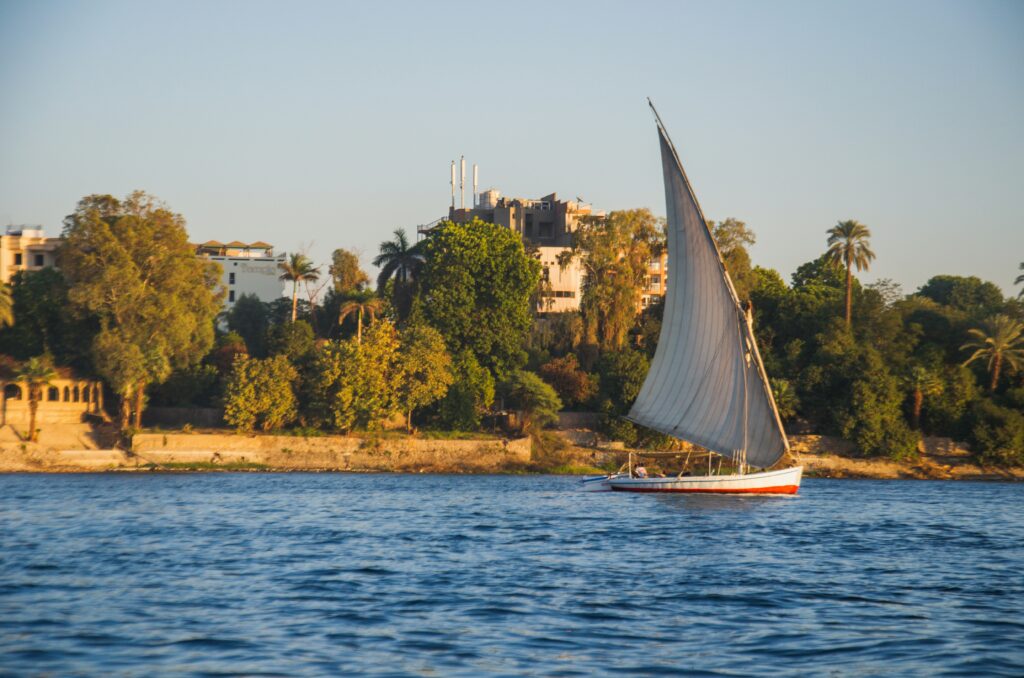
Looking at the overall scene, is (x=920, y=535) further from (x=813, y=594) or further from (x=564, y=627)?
(x=564, y=627)

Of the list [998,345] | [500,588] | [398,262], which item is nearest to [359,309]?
[398,262]

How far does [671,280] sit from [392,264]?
160ft

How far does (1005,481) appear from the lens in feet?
246

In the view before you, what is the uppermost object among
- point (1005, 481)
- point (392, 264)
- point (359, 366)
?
point (392, 264)

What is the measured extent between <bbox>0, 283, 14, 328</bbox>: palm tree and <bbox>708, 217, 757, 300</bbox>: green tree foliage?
1922 inches

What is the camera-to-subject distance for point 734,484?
5159 centimetres

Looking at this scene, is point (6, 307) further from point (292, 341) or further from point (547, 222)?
point (547, 222)

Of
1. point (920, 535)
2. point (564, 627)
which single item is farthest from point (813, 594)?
point (920, 535)

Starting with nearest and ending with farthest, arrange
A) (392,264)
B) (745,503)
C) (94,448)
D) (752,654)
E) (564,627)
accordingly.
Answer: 1. (752,654)
2. (564,627)
3. (745,503)
4. (94,448)
5. (392,264)

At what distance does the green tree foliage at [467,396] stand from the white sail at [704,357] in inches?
1108

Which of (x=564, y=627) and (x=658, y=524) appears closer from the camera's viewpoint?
(x=564, y=627)

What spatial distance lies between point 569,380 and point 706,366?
104ft

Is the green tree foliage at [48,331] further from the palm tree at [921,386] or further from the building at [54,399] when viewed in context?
the palm tree at [921,386]

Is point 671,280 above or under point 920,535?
above
